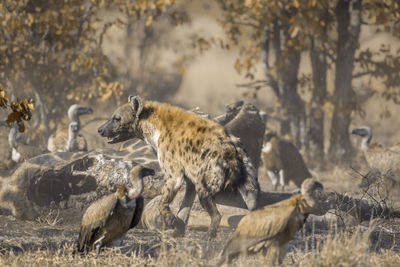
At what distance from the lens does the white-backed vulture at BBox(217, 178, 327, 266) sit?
4.35 m

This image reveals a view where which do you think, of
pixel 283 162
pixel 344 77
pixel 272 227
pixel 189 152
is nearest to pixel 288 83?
pixel 344 77

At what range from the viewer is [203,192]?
5.61 m

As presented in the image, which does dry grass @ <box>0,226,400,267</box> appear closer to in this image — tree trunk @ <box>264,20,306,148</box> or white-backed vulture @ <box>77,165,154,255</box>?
white-backed vulture @ <box>77,165,154,255</box>

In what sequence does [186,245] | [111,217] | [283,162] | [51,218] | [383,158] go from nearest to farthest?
[186,245], [111,217], [51,218], [383,158], [283,162]

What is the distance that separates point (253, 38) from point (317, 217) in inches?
250

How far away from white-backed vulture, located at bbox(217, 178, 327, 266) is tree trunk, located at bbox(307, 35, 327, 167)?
8805mm

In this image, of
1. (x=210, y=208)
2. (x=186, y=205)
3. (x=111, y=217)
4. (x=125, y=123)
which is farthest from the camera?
(x=125, y=123)

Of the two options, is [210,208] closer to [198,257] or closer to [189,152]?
[189,152]

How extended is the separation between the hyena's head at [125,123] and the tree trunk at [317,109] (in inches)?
289

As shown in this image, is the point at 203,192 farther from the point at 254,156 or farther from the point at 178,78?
the point at 178,78

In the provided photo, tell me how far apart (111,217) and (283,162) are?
615cm

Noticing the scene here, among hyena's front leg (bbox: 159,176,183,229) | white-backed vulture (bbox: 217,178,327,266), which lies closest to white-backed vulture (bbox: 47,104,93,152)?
hyena's front leg (bbox: 159,176,183,229)

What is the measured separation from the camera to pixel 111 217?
493cm

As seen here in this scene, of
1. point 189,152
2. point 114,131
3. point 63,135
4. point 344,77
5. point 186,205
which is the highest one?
point 344,77
